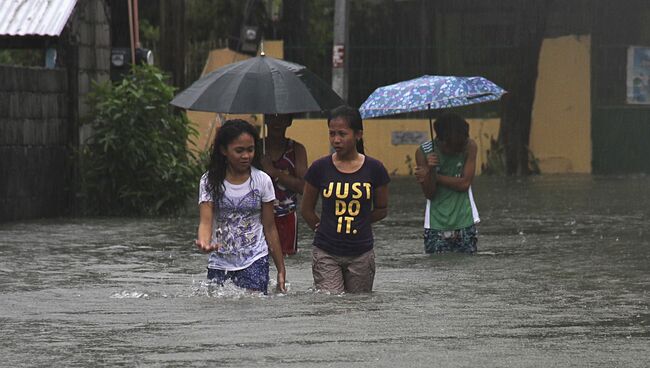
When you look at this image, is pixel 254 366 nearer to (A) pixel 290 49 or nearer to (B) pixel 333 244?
(B) pixel 333 244

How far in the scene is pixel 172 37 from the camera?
23266 mm

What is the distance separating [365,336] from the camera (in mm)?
8727

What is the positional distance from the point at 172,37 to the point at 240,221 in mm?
13510

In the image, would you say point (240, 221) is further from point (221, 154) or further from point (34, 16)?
point (34, 16)

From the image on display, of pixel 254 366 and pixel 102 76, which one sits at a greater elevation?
pixel 102 76

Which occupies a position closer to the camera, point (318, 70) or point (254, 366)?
point (254, 366)

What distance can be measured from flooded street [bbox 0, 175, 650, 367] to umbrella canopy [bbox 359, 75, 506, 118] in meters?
1.36

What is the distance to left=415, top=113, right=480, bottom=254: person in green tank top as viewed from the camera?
13.8m

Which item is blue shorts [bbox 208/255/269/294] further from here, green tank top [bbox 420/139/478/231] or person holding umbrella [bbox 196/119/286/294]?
green tank top [bbox 420/139/478/231]

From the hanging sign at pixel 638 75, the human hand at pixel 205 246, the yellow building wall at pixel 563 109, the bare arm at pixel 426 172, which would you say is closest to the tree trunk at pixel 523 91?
the yellow building wall at pixel 563 109

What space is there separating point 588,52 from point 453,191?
56.9ft

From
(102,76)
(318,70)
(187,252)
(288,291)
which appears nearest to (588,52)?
(318,70)

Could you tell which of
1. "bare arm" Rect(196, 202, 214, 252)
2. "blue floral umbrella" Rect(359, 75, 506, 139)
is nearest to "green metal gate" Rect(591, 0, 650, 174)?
"blue floral umbrella" Rect(359, 75, 506, 139)

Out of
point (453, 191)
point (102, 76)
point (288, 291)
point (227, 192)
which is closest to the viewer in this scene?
point (227, 192)
